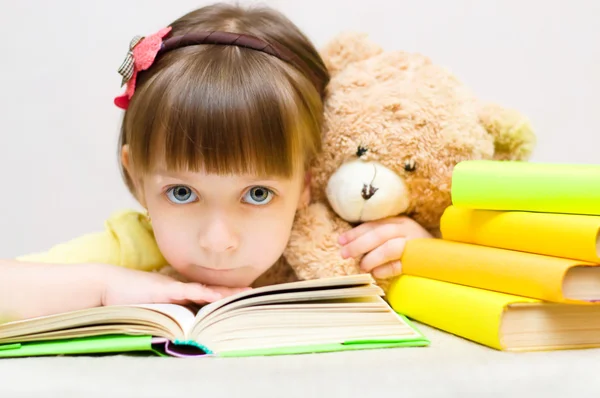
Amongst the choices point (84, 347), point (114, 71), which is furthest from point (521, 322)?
point (114, 71)

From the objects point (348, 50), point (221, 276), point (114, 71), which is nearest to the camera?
point (221, 276)

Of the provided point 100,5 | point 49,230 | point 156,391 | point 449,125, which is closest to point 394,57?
point 449,125

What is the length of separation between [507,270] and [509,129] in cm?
27

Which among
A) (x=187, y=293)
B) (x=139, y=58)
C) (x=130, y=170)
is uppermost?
(x=139, y=58)

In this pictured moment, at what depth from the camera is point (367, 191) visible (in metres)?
0.94

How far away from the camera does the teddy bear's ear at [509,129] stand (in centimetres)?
97

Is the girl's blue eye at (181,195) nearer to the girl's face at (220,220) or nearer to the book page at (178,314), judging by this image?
the girl's face at (220,220)

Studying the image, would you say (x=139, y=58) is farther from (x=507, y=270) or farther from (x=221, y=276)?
(x=507, y=270)

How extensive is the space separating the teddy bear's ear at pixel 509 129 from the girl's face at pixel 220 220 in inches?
11.7

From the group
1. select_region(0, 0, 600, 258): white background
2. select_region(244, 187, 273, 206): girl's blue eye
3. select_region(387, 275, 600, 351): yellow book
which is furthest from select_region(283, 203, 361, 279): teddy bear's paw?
select_region(0, 0, 600, 258): white background

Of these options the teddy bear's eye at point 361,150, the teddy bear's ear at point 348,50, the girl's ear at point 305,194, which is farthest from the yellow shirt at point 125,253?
the teddy bear's ear at point 348,50

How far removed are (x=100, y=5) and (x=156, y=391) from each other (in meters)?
1.07

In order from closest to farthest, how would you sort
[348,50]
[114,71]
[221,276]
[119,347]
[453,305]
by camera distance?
[119,347] < [453,305] < [221,276] < [348,50] < [114,71]

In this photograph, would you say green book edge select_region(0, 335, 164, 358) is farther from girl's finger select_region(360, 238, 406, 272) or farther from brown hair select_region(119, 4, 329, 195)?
girl's finger select_region(360, 238, 406, 272)
